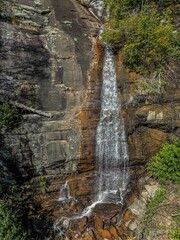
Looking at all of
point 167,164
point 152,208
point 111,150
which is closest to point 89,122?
point 111,150

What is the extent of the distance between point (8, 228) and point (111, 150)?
4.94 metres

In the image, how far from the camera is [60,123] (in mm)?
9656

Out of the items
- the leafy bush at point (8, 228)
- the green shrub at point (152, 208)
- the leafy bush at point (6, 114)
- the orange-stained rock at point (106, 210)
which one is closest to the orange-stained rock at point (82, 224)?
the orange-stained rock at point (106, 210)

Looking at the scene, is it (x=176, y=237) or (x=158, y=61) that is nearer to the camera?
(x=176, y=237)

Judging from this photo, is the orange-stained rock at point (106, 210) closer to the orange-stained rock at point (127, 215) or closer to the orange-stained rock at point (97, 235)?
the orange-stained rock at point (127, 215)

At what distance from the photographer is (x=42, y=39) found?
10.4 m

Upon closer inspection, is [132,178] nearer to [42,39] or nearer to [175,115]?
[175,115]

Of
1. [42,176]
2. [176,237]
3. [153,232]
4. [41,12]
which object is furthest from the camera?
[41,12]

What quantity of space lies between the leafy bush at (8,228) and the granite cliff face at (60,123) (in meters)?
1.55

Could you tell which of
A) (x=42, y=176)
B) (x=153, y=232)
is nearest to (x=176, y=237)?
(x=153, y=232)

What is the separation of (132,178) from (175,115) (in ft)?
10.4

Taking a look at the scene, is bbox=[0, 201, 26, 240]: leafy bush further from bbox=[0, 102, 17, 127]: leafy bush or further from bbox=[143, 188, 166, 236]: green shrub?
bbox=[143, 188, 166, 236]: green shrub

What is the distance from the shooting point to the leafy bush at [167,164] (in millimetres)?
9133

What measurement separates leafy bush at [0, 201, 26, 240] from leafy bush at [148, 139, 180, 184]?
534cm
